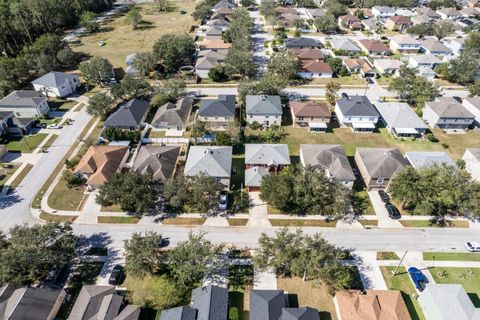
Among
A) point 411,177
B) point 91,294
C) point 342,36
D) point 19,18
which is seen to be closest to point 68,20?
point 19,18

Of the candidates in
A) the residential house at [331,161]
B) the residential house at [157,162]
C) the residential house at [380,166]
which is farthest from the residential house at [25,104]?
the residential house at [380,166]

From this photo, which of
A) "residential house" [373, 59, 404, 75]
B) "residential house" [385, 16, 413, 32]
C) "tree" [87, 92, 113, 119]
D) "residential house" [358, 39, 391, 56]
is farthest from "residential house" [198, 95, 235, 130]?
"residential house" [385, 16, 413, 32]

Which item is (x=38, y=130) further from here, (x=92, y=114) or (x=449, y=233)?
Answer: (x=449, y=233)

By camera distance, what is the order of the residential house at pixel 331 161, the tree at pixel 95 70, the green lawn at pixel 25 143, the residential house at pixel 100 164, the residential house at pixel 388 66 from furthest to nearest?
the residential house at pixel 388 66 → the tree at pixel 95 70 → the green lawn at pixel 25 143 → the residential house at pixel 100 164 → the residential house at pixel 331 161

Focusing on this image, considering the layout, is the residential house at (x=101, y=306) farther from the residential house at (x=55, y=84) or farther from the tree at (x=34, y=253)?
the residential house at (x=55, y=84)

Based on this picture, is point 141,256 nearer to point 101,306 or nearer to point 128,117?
point 101,306
